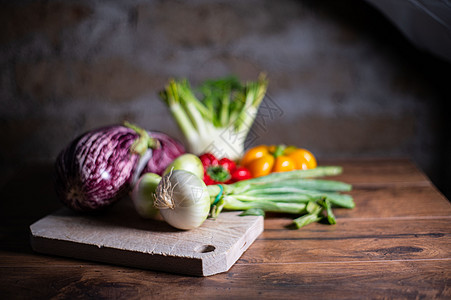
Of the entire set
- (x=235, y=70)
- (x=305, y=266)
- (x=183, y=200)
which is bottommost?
(x=305, y=266)

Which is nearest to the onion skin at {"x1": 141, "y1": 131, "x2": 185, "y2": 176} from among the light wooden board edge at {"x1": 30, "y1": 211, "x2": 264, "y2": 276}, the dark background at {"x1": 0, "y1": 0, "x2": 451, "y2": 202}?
the light wooden board edge at {"x1": 30, "y1": 211, "x2": 264, "y2": 276}

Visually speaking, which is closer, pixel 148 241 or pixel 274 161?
pixel 148 241

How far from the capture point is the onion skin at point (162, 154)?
43.5 inches

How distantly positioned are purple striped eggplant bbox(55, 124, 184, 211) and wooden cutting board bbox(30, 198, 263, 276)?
0.05 meters

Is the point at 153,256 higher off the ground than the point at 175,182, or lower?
lower

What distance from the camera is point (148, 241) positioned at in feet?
2.84

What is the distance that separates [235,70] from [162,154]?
731 mm

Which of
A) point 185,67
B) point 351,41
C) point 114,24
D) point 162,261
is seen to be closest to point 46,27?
point 114,24

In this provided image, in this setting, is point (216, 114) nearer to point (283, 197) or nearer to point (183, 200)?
point (283, 197)

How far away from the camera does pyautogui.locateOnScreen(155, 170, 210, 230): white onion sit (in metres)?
0.88

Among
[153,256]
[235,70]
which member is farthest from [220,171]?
[235,70]

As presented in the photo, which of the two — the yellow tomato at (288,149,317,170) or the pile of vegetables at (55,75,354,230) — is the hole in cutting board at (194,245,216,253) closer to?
the pile of vegetables at (55,75,354,230)

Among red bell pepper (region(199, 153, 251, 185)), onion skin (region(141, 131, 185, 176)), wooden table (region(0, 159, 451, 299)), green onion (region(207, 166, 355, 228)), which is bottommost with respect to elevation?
wooden table (region(0, 159, 451, 299))

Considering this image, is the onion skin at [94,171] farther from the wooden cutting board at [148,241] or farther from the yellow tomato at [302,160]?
the yellow tomato at [302,160]
